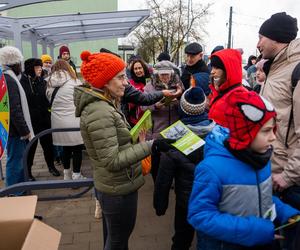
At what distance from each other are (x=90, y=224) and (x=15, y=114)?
1481mm

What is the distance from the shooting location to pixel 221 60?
8.38 feet

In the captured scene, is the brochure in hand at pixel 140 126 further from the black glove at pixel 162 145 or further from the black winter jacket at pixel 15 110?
the black winter jacket at pixel 15 110

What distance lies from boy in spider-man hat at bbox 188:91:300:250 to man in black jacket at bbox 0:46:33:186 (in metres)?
2.72

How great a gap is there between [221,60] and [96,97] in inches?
42.8

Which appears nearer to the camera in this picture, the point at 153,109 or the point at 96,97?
the point at 96,97

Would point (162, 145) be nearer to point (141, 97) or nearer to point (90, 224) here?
point (141, 97)

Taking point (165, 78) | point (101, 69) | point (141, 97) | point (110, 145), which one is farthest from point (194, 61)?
point (110, 145)

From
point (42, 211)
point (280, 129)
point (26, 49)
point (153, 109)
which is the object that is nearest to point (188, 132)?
point (280, 129)

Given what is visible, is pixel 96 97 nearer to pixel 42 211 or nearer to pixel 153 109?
pixel 153 109

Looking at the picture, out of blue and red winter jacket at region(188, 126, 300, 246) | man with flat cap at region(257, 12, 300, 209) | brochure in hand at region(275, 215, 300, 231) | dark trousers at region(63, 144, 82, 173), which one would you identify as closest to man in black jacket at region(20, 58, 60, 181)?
dark trousers at region(63, 144, 82, 173)

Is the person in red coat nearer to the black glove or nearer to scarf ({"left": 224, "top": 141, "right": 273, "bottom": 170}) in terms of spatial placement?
the black glove

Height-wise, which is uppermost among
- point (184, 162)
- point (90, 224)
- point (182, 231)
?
point (184, 162)

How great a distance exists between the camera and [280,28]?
2285mm

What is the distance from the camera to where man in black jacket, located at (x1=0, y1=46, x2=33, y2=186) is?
3.62 m
